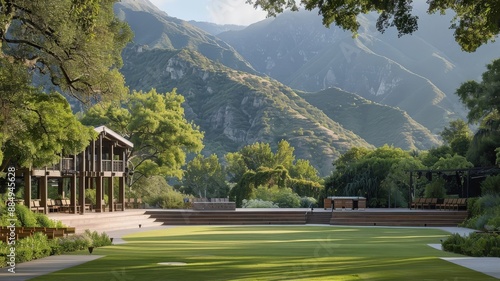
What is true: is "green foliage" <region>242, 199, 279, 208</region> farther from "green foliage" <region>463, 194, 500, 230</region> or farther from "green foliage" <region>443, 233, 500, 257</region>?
"green foliage" <region>443, 233, 500, 257</region>

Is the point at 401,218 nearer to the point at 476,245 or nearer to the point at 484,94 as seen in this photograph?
the point at 484,94

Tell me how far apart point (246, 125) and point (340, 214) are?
81662 mm

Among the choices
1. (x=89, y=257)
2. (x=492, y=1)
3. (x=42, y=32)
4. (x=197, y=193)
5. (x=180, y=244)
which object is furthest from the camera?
(x=197, y=193)

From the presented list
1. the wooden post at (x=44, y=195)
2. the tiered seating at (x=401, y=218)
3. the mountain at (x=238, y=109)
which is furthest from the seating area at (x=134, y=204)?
the mountain at (x=238, y=109)

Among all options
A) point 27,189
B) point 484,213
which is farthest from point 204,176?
point 484,213

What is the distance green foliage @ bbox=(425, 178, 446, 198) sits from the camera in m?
45.2

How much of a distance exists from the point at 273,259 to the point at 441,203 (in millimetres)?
25869

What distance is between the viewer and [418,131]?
431 ft

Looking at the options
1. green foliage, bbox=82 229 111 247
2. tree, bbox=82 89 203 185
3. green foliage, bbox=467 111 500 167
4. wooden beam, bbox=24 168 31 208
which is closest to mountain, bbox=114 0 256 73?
tree, bbox=82 89 203 185

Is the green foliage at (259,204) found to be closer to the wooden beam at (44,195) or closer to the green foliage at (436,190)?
the green foliage at (436,190)

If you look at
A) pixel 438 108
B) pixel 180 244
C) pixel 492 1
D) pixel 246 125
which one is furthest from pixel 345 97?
pixel 492 1

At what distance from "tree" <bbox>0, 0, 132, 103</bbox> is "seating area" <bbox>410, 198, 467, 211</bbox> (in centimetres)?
2226

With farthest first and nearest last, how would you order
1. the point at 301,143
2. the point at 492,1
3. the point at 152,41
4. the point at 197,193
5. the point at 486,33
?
1. the point at 152,41
2. the point at 301,143
3. the point at 197,193
4. the point at 486,33
5. the point at 492,1

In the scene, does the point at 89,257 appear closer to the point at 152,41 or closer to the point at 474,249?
the point at 474,249
